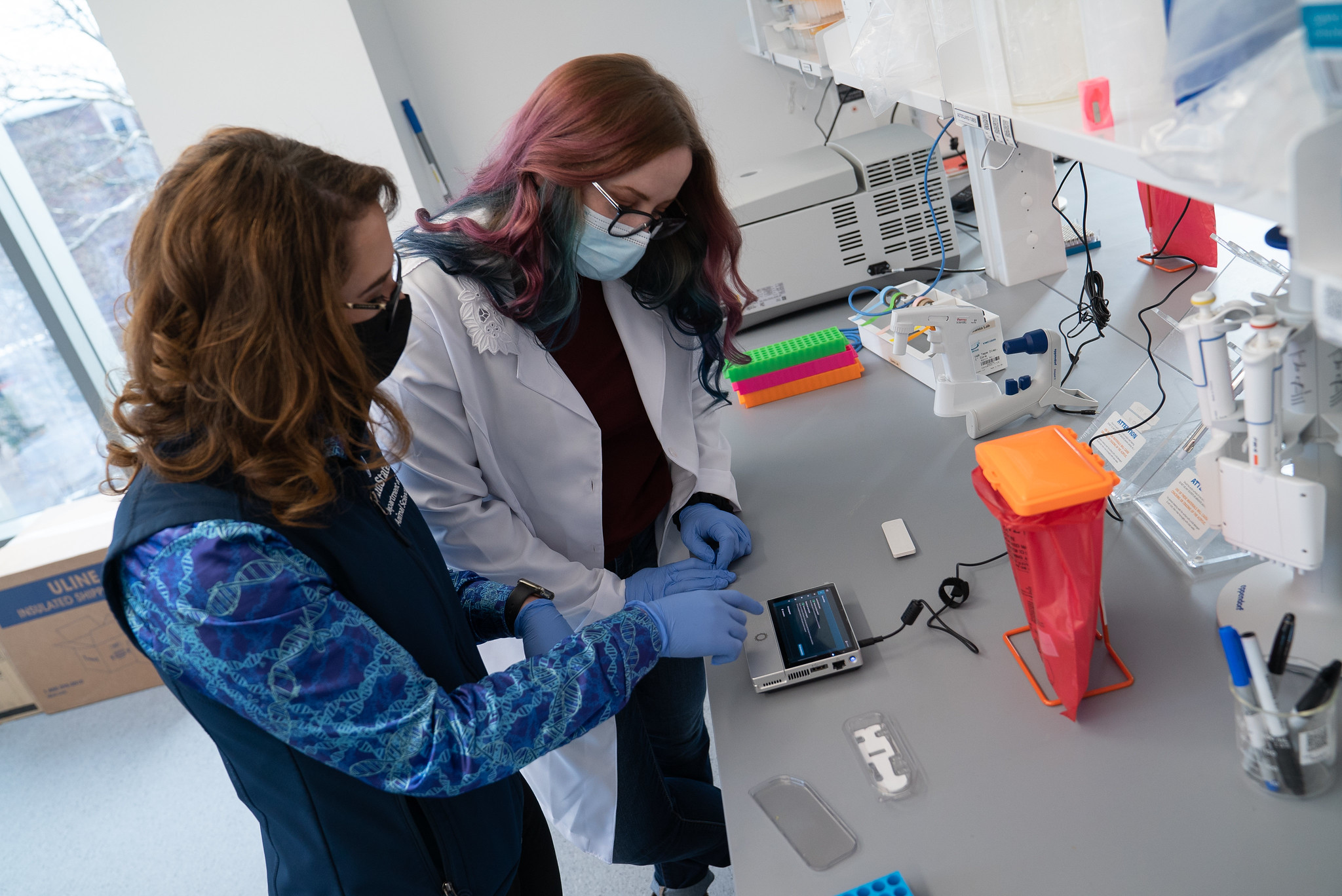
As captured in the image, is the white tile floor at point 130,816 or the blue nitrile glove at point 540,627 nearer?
the blue nitrile glove at point 540,627

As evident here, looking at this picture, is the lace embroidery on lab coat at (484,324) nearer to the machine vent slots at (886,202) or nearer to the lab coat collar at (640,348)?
the lab coat collar at (640,348)

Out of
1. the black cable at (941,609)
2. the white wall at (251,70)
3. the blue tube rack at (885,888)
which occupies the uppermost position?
the white wall at (251,70)

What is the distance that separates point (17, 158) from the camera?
11.7 feet

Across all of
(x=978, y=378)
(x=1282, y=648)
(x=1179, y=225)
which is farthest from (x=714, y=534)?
(x=1179, y=225)

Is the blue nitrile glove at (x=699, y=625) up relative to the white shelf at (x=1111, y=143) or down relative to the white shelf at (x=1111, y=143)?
down

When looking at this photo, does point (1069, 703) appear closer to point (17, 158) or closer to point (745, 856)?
point (745, 856)

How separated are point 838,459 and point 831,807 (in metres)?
0.78

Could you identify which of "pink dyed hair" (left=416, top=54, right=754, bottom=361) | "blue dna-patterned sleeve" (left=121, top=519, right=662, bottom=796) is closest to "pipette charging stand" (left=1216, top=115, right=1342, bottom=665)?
"blue dna-patterned sleeve" (left=121, top=519, right=662, bottom=796)

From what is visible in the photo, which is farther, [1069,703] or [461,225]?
[461,225]

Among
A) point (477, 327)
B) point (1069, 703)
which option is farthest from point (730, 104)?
point (1069, 703)

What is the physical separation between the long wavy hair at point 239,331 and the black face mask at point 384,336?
88 mm

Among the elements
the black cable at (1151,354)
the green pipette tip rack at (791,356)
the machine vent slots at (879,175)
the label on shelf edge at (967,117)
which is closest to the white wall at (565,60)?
the machine vent slots at (879,175)

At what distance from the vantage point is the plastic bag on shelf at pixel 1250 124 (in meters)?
0.62

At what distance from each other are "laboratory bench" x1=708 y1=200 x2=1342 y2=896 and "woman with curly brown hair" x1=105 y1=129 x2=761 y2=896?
0.24m
